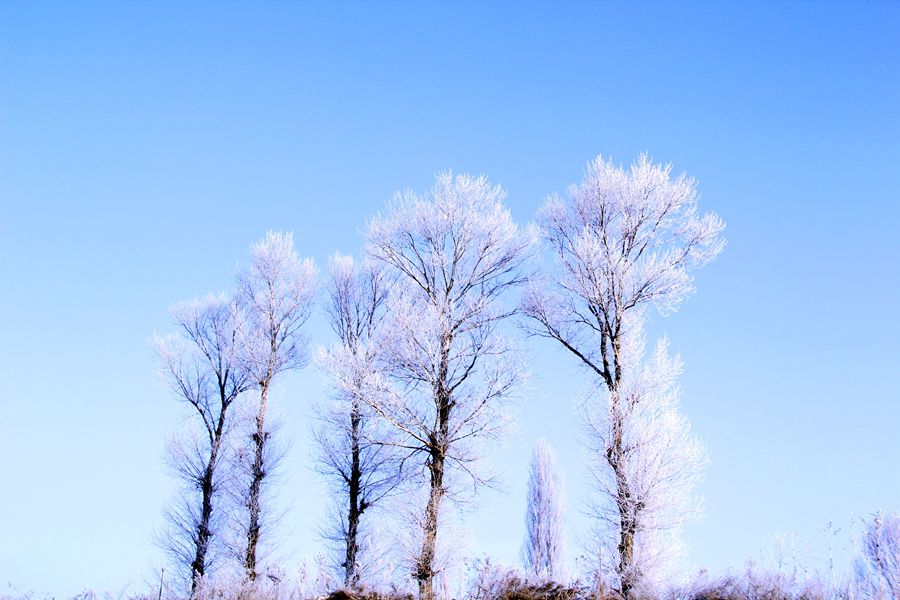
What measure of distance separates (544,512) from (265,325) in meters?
13.5

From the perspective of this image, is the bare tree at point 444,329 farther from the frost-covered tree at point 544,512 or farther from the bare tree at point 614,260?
the frost-covered tree at point 544,512

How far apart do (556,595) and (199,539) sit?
12.4m

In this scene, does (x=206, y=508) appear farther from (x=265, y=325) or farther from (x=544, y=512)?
(x=544, y=512)

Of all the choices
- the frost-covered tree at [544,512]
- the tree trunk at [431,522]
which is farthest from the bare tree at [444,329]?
the frost-covered tree at [544,512]

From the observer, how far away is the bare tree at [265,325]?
19.1 metres

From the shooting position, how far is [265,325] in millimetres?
20188

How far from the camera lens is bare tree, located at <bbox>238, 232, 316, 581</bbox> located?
62.5 feet

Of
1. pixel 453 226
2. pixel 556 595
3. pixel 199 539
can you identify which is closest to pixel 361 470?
pixel 199 539

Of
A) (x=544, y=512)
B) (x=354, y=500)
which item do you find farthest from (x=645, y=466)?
(x=544, y=512)

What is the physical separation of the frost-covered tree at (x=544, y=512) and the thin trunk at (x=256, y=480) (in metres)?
11.8

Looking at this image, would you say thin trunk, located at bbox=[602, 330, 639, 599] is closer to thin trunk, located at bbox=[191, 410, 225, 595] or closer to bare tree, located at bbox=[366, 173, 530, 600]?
bare tree, located at bbox=[366, 173, 530, 600]

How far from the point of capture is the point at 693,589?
9.81 meters

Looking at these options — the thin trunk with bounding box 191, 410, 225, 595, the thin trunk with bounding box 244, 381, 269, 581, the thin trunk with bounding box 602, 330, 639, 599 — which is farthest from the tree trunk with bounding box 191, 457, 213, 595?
the thin trunk with bounding box 602, 330, 639, 599

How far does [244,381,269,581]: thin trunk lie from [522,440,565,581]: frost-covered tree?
465 inches
